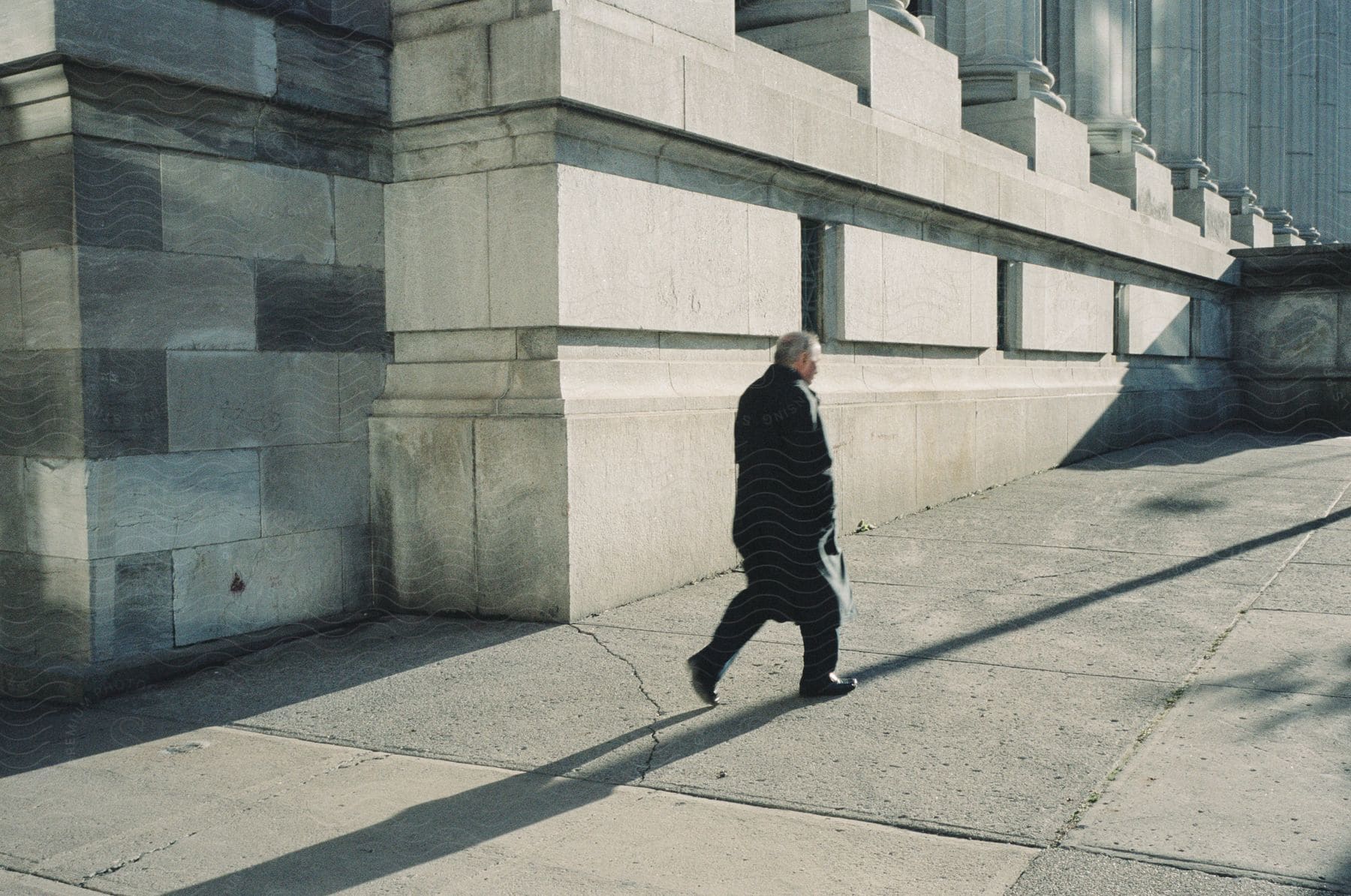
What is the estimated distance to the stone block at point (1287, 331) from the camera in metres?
21.1

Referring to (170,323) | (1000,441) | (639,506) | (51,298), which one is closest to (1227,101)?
(1000,441)

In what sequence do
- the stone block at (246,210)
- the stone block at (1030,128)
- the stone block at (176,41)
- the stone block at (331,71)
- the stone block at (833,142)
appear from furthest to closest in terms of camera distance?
the stone block at (1030,128), the stone block at (833,142), the stone block at (331,71), the stone block at (246,210), the stone block at (176,41)

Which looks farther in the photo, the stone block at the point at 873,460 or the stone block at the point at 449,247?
the stone block at the point at 873,460

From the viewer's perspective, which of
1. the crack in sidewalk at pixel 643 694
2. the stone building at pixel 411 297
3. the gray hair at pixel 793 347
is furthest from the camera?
Result: the stone building at pixel 411 297

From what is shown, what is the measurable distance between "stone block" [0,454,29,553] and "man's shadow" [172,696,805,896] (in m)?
3.08

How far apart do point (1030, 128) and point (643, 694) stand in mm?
10374

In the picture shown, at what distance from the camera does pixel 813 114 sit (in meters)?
9.52

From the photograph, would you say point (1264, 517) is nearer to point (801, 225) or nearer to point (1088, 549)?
point (1088, 549)

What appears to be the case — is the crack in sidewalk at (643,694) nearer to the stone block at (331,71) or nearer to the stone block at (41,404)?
the stone block at (41,404)

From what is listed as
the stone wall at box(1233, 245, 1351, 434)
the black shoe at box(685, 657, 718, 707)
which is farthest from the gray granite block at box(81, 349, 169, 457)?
the stone wall at box(1233, 245, 1351, 434)

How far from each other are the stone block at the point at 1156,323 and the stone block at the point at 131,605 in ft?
46.9

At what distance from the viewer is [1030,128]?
47.0 feet

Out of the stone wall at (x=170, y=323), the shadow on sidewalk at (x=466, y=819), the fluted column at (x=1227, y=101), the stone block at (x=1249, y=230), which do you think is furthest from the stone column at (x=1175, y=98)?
the shadow on sidewalk at (x=466, y=819)

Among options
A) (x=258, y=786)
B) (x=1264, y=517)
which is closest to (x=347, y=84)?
(x=258, y=786)
